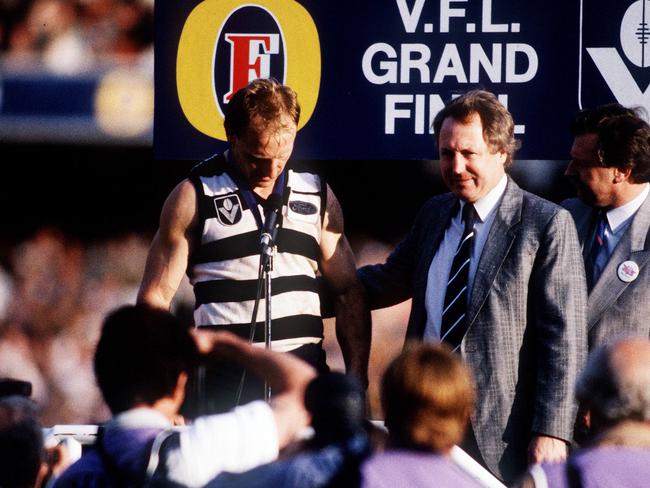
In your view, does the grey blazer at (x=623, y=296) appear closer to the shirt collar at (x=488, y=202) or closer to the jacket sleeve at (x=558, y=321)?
the jacket sleeve at (x=558, y=321)

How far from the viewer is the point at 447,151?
12.6 ft

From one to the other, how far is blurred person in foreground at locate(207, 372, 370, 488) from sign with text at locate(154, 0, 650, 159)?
2.48 metres

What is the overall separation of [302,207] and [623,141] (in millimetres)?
1089

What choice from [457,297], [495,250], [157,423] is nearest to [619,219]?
[495,250]

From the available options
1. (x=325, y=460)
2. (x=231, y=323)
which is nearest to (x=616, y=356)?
(x=325, y=460)

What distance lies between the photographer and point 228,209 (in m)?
3.96

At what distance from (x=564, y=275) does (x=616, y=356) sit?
4.22 ft

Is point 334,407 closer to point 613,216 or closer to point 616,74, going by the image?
point 613,216

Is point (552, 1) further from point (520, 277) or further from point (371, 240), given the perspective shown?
point (520, 277)

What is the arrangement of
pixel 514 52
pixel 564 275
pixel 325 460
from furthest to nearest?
pixel 514 52, pixel 564 275, pixel 325 460

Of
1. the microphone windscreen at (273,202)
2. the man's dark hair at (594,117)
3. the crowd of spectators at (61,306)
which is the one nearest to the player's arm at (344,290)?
the microphone windscreen at (273,202)

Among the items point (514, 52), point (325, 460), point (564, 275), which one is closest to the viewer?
point (325, 460)

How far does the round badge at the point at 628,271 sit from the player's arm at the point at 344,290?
879 mm

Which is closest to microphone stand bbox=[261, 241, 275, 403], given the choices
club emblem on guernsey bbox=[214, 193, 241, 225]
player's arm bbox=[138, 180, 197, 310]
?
club emblem on guernsey bbox=[214, 193, 241, 225]
